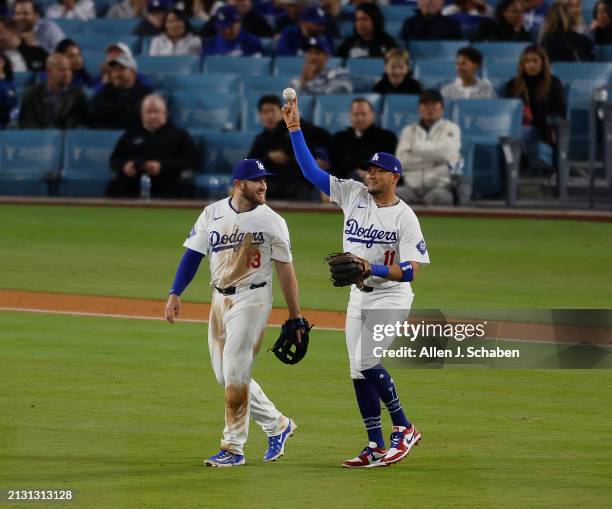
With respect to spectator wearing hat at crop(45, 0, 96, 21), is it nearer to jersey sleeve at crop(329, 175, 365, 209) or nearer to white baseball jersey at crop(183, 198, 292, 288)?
jersey sleeve at crop(329, 175, 365, 209)

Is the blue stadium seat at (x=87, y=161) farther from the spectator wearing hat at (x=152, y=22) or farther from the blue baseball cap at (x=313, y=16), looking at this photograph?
the blue baseball cap at (x=313, y=16)

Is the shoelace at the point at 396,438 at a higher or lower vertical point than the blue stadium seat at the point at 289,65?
lower

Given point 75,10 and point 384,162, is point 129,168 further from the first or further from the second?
point 384,162

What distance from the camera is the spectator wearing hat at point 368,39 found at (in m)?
21.6

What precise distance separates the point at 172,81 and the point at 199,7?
310 cm

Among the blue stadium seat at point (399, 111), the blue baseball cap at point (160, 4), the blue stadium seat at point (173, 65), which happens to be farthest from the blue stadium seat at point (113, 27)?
the blue stadium seat at point (399, 111)

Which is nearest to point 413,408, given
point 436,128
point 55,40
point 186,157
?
point 436,128

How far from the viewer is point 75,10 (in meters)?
25.1

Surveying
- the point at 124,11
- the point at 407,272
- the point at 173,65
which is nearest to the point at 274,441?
the point at 407,272

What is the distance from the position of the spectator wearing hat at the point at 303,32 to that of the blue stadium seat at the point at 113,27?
275 cm

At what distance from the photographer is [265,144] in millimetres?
20219

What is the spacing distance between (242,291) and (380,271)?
80 centimetres

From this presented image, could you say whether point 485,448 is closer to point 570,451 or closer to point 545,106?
point 570,451

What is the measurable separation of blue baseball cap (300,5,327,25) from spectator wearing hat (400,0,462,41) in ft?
3.91
